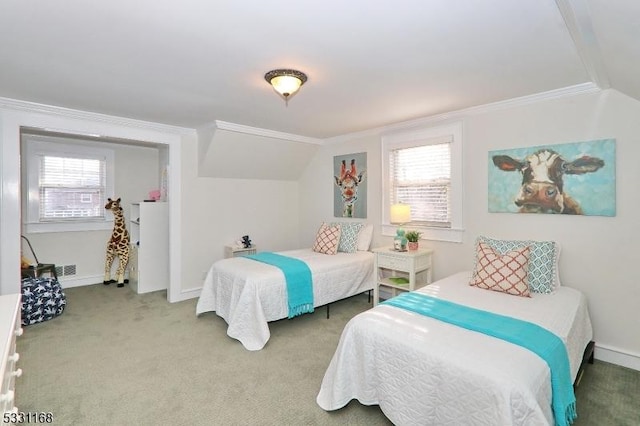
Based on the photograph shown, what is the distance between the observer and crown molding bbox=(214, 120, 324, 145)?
13.1ft

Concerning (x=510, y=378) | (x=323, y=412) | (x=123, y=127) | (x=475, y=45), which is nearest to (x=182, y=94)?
(x=123, y=127)

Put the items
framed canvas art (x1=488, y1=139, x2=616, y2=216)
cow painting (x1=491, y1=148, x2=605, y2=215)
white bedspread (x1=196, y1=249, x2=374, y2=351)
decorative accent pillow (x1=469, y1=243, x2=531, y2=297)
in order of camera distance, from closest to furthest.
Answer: decorative accent pillow (x1=469, y1=243, x2=531, y2=297), framed canvas art (x1=488, y1=139, x2=616, y2=216), cow painting (x1=491, y1=148, x2=605, y2=215), white bedspread (x1=196, y1=249, x2=374, y2=351)

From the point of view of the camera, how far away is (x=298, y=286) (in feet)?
10.8

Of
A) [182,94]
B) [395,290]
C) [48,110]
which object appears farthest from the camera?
[395,290]

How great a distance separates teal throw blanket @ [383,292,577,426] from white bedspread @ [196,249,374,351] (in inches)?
52.6

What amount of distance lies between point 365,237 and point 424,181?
1.07m

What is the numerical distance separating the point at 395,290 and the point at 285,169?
2537 millimetres

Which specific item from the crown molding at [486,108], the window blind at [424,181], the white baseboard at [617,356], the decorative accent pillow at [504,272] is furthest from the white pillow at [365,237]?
the white baseboard at [617,356]

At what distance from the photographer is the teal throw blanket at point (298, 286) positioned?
3.23 m

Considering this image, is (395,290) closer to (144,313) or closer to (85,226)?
(144,313)

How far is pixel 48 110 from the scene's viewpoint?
329 centimetres

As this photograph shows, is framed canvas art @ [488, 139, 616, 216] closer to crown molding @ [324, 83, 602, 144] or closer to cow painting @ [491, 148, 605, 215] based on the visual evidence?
cow painting @ [491, 148, 605, 215]

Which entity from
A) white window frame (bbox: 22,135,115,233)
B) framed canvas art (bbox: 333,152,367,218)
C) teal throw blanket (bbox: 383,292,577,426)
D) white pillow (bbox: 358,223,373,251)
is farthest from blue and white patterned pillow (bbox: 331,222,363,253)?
white window frame (bbox: 22,135,115,233)

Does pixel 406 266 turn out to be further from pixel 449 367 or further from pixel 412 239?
pixel 449 367
